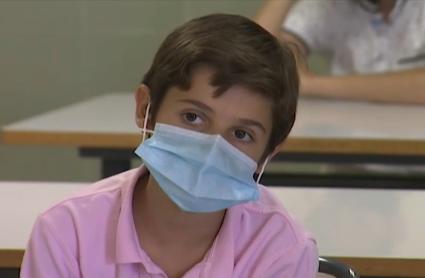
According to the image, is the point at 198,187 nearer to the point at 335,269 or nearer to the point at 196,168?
the point at 196,168

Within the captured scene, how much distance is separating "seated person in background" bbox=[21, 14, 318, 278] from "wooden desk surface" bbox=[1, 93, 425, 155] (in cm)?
85

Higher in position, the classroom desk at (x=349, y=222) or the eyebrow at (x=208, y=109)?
the eyebrow at (x=208, y=109)

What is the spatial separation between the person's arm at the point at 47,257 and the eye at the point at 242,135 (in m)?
0.30

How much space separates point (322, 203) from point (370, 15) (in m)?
1.15

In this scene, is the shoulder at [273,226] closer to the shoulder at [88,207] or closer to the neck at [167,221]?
the neck at [167,221]

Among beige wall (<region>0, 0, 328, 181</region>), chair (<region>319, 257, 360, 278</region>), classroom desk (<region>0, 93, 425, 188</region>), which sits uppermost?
chair (<region>319, 257, 360, 278</region>)

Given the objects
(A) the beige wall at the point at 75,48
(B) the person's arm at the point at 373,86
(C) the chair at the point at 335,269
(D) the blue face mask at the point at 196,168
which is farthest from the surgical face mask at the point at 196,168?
(A) the beige wall at the point at 75,48

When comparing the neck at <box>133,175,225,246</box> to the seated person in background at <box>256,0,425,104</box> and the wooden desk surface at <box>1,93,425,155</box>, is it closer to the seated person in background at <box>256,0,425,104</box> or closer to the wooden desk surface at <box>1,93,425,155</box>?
the wooden desk surface at <box>1,93,425,155</box>

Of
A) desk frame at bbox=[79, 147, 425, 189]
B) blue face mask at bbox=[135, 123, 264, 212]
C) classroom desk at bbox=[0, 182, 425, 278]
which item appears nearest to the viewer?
blue face mask at bbox=[135, 123, 264, 212]

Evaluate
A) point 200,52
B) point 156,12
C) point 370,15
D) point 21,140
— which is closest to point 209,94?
point 200,52

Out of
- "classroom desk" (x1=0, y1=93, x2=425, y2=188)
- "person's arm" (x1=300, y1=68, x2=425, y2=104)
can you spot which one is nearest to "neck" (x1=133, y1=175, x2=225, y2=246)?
"classroom desk" (x1=0, y1=93, x2=425, y2=188)

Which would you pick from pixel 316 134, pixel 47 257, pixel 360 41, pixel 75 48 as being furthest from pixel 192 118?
pixel 75 48

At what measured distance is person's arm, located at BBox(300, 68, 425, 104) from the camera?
237cm

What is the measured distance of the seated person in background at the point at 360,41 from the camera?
2418 millimetres
